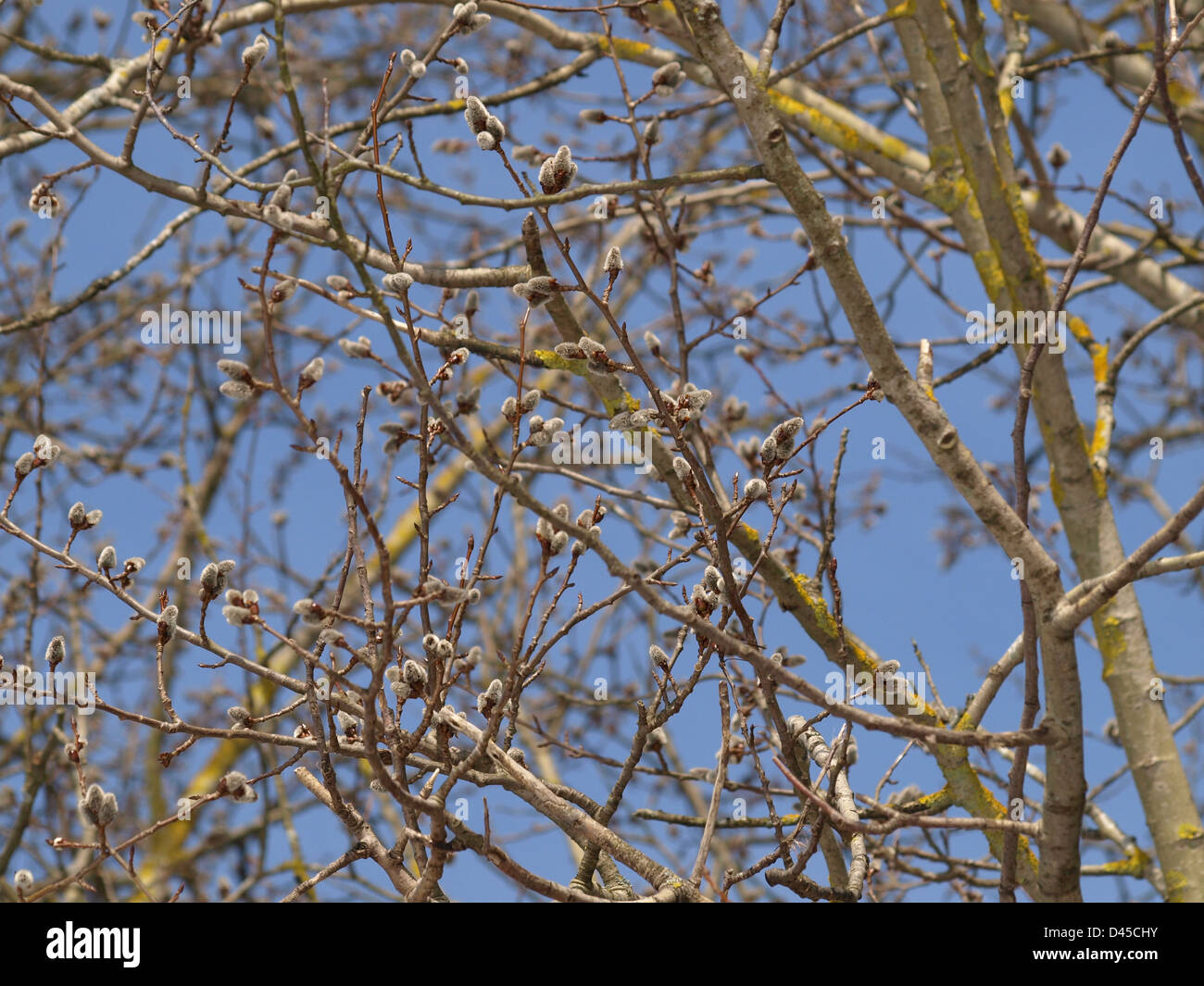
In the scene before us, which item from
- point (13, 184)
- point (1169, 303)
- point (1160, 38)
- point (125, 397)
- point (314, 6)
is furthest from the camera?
point (125, 397)

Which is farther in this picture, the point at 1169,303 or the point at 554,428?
the point at 1169,303

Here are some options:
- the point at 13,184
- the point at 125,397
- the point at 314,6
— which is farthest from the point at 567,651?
the point at 13,184

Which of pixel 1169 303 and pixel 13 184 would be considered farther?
pixel 13 184

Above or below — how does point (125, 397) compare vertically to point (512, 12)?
above

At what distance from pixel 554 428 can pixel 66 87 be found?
18.0 ft

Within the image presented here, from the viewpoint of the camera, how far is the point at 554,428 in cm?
189

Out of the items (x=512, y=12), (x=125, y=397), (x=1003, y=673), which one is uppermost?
(x=125, y=397)

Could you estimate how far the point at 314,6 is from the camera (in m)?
3.46

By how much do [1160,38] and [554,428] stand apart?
1.61m
